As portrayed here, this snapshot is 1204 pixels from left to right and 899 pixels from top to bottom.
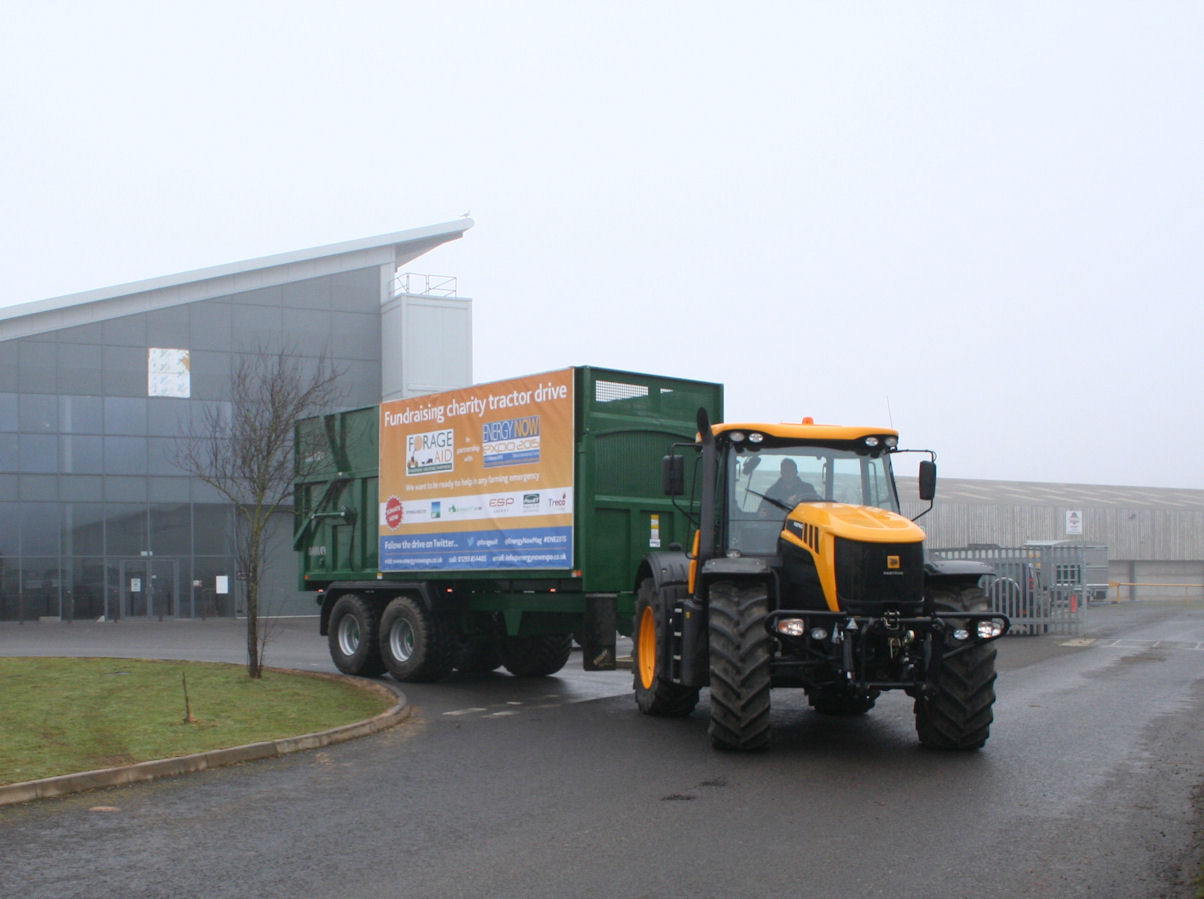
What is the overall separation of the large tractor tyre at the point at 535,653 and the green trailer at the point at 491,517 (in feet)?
0.07

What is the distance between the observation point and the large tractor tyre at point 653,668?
12047 millimetres

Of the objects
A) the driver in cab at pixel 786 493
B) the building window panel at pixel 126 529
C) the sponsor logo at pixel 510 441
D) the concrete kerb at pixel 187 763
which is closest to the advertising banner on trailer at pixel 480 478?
the sponsor logo at pixel 510 441

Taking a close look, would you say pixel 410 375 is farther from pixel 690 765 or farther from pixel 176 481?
pixel 690 765

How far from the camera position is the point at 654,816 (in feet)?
26.0

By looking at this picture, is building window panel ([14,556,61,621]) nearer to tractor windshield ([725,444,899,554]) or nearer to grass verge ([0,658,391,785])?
grass verge ([0,658,391,785])

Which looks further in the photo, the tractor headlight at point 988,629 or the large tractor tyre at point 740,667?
the tractor headlight at point 988,629

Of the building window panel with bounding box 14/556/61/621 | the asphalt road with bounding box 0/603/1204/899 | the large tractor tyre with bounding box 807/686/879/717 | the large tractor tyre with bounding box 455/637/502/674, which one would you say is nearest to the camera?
the asphalt road with bounding box 0/603/1204/899

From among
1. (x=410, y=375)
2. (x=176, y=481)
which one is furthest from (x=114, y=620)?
(x=410, y=375)

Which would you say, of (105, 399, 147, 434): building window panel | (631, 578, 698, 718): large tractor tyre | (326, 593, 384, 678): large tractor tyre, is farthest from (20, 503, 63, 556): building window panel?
(631, 578, 698, 718): large tractor tyre

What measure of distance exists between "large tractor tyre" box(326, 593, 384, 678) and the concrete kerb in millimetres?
4560

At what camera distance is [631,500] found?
47.4 ft

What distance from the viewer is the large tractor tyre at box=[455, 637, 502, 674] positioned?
17.4 m

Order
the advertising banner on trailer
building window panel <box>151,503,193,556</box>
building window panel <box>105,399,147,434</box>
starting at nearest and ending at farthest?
1. the advertising banner on trailer
2. building window panel <box>105,399,147,434</box>
3. building window panel <box>151,503,193,556</box>

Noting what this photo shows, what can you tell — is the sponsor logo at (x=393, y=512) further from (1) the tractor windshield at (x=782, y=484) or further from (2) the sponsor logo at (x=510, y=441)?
(1) the tractor windshield at (x=782, y=484)
